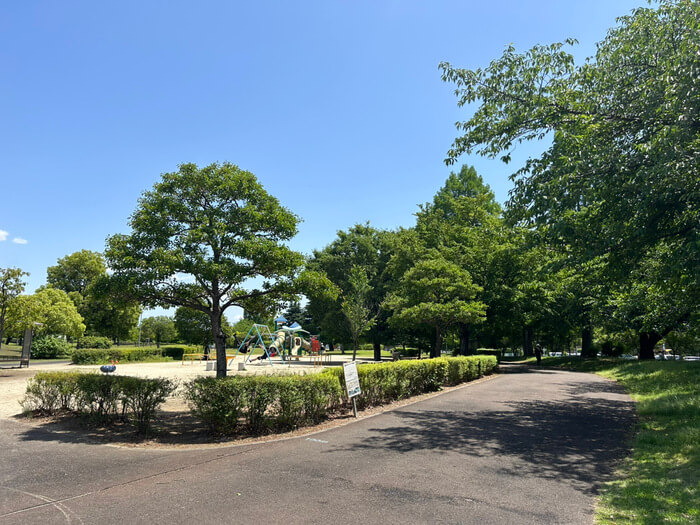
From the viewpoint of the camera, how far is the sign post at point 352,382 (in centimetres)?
974

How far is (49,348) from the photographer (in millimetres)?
36656

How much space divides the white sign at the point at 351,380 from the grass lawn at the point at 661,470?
17.4ft

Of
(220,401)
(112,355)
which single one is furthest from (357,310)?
(220,401)

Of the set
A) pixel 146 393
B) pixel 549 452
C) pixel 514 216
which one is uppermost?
pixel 514 216

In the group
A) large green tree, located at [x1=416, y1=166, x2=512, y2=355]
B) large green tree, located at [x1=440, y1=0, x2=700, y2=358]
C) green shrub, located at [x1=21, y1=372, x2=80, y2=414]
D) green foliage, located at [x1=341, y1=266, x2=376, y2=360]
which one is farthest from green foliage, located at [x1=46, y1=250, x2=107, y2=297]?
large green tree, located at [x1=440, y1=0, x2=700, y2=358]

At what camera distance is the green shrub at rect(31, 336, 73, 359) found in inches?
1419

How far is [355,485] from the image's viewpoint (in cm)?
525

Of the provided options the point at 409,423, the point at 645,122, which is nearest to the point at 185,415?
the point at 409,423

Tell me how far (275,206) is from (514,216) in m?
5.42

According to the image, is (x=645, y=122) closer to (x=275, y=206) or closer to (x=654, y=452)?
(x=654, y=452)

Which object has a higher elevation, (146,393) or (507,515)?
(146,393)

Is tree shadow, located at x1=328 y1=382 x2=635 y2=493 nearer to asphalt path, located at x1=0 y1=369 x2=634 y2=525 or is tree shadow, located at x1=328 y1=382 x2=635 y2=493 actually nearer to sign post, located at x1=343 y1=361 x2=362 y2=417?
asphalt path, located at x1=0 y1=369 x2=634 y2=525

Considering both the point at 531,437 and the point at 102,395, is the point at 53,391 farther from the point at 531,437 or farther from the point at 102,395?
the point at 531,437

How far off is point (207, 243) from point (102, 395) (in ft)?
12.4
